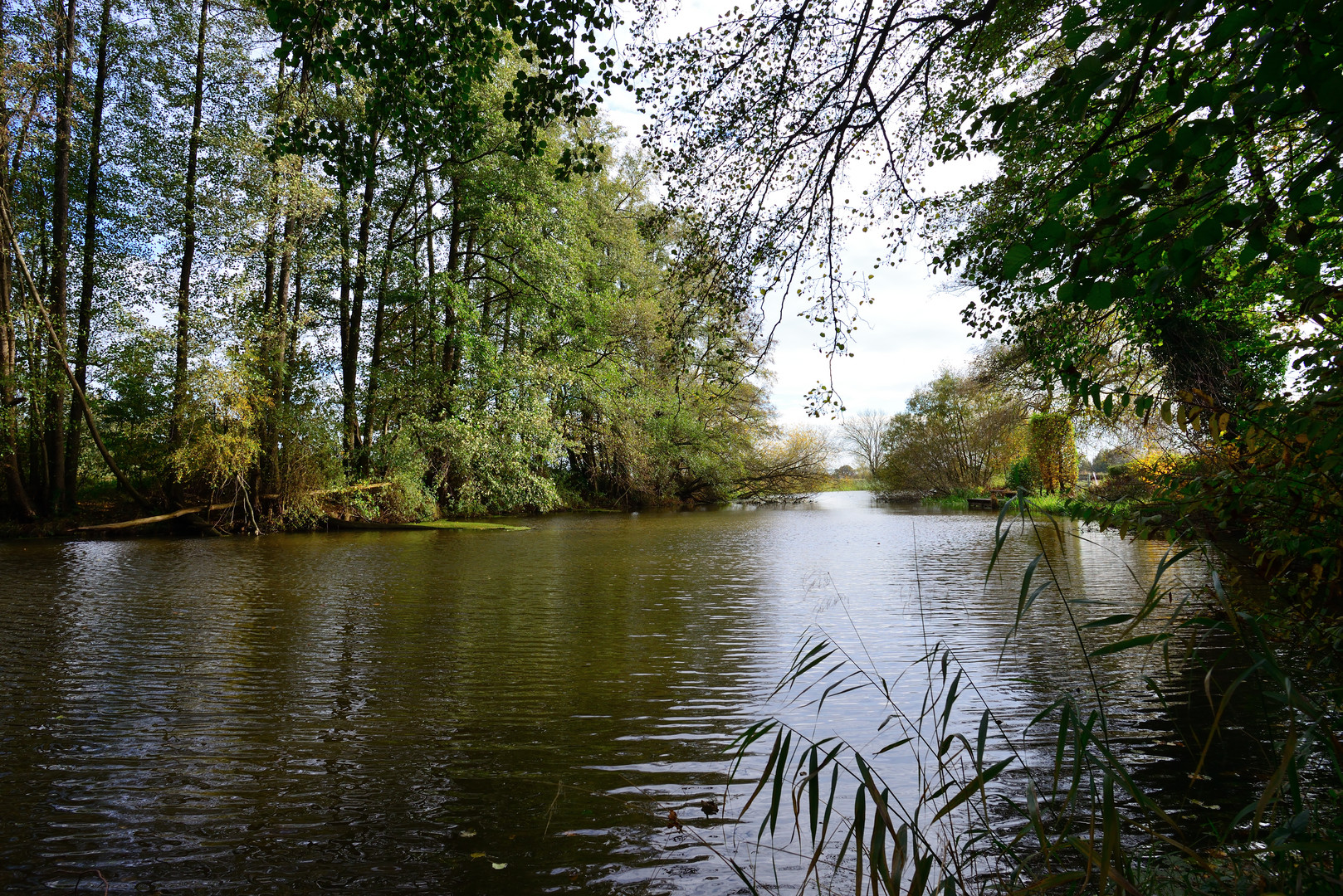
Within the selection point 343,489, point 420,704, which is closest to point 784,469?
point 343,489

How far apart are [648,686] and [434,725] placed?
1.50 m

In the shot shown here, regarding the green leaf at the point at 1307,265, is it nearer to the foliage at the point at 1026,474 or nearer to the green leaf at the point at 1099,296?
the green leaf at the point at 1099,296

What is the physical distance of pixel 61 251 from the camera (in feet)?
48.4

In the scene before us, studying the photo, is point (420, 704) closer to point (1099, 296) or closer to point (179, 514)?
point (1099, 296)

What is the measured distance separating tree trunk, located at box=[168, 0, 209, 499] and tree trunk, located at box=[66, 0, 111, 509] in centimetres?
175

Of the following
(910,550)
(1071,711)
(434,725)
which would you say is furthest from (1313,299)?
(910,550)

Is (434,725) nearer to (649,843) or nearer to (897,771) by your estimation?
(649,843)

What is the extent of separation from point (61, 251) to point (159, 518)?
6.06 meters

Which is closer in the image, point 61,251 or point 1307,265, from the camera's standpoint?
point 1307,265

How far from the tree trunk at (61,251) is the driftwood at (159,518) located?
199 cm

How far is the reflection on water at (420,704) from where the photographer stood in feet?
8.89

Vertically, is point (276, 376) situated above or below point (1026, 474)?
above

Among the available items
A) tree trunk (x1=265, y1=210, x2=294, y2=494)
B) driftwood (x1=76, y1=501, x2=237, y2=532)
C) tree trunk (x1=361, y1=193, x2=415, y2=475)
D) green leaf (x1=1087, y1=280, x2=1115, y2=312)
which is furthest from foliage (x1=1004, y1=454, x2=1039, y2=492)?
green leaf (x1=1087, y1=280, x2=1115, y2=312)

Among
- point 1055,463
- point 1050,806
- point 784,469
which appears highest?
point 784,469
